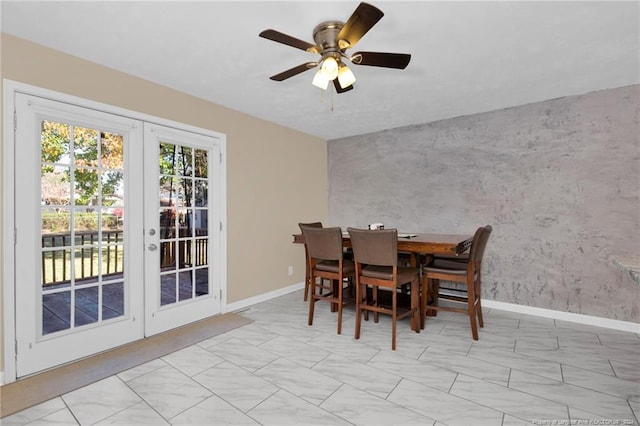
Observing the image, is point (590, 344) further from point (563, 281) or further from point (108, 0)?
point (108, 0)

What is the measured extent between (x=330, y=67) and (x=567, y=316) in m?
3.65

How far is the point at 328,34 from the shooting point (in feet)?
6.55

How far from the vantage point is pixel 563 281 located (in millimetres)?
3338

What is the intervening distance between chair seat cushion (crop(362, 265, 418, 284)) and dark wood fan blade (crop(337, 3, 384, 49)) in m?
1.89

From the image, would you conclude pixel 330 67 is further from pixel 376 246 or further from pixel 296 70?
pixel 376 246

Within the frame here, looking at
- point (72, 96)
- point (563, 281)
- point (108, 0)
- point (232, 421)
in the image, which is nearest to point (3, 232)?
point (72, 96)

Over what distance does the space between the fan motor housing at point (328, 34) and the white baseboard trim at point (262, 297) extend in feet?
9.71

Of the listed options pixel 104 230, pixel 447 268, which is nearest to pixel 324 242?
pixel 447 268

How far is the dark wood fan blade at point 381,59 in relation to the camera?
1918 millimetres

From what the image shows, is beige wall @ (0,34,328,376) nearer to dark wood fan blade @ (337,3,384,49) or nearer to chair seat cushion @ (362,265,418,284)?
dark wood fan blade @ (337,3,384,49)

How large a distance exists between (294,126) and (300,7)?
2580 millimetres

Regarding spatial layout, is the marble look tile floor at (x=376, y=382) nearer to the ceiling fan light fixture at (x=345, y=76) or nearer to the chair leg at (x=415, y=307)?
the chair leg at (x=415, y=307)

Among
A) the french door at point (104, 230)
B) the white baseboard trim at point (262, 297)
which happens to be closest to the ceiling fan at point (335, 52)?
the french door at point (104, 230)

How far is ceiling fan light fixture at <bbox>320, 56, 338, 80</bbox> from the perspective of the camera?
6.29 feet
